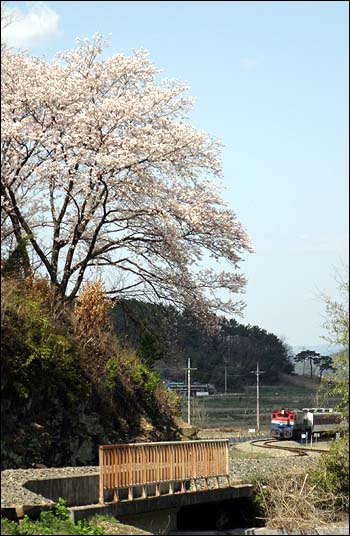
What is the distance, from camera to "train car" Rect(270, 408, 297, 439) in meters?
55.2

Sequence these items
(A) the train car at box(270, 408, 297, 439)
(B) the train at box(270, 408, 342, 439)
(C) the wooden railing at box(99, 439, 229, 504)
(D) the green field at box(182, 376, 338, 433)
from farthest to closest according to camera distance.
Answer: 1. (D) the green field at box(182, 376, 338, 433)
2. (B) the train at box(270, 408, 342, 439)
3. (A) the train car at box(270, 408, 297, 439)
4. (C) the wooden railing at box(99, 439, 229, 504)

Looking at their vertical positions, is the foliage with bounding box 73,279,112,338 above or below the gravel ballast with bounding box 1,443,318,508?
above

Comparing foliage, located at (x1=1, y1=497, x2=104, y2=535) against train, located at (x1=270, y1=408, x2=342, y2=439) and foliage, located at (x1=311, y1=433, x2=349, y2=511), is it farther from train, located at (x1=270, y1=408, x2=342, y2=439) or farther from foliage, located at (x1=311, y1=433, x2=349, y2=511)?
train, located at (x1=270, y1=408, x2=342, y2=439)

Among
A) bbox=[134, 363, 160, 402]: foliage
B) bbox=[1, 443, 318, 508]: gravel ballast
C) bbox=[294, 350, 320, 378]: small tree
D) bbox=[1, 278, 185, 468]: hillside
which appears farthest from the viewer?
bbox=[294, 350, 320, 378]: small tree

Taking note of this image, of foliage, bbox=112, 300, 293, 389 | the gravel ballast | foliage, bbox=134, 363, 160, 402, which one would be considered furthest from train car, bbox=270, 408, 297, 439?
foliage, bbox=134, 363, 160, 402

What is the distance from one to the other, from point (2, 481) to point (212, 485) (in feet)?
21.9

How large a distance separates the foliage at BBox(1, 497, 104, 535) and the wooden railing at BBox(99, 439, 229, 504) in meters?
1.47

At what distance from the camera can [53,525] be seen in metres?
16.5

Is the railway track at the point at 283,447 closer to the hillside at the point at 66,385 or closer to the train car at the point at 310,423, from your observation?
the train car at the point at 310,423

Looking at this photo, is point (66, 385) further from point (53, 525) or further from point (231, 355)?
point (231, 355)

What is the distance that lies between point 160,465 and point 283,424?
116 ft

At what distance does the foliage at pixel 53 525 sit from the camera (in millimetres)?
15820

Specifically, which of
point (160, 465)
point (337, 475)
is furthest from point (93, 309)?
point (337, 475)

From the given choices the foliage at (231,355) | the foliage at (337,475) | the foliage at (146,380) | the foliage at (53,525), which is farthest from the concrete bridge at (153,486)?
the foliage at (231,355)
